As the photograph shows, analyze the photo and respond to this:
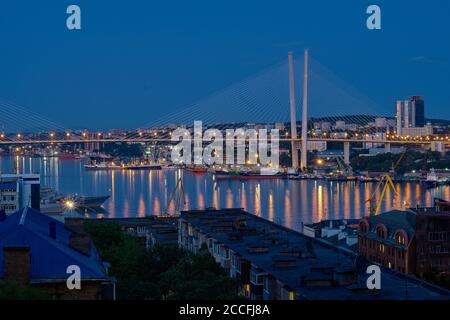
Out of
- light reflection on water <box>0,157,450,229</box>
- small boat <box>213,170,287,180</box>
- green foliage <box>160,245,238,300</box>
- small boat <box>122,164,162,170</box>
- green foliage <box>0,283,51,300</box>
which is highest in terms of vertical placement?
green foliage <box>0,283,51,300</box>

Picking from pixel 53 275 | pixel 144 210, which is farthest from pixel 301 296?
pixel 144 210

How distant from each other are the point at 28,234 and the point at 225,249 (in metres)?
2.01

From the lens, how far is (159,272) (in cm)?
406

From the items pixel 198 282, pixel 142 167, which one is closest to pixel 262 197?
pixel 198 282

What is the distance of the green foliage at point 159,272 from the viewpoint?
3.13 meters

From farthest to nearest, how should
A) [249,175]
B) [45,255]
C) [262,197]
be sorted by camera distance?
1. [249,175]
2. [262,197]
3. [45,255]

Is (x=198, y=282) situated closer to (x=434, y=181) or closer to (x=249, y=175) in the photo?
(x=434, y=181)

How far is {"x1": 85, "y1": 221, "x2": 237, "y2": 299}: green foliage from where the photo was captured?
3.13m

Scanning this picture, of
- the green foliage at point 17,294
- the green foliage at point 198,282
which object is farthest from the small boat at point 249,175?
the green foliage at point 17,294

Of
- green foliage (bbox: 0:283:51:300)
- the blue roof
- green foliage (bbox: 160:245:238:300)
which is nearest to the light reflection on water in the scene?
green foliage (bbox: 160:245:238:300)

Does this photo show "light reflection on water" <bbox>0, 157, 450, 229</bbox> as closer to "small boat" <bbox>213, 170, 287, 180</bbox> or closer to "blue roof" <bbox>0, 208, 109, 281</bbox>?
"small boat" <bbox>213, 170, 287, 180</bbox>

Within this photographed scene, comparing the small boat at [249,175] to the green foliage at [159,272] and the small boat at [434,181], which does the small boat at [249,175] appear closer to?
the small boat at [434,181]

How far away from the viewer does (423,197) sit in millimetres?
14750

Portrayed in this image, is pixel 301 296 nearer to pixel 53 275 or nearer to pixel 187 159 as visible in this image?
pixel 53 275
